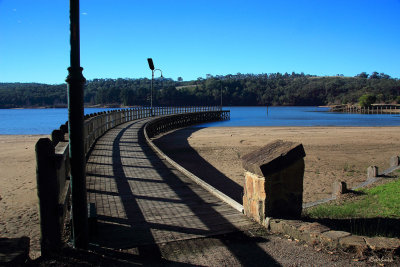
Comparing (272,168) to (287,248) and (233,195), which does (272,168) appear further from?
(233,195)

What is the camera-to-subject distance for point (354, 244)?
373cm

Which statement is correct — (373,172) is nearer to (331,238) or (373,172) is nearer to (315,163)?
(315,163)

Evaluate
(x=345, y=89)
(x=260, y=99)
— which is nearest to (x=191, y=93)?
(x=260, y=99)

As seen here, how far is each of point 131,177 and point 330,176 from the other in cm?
711

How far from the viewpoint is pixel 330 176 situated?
11.8m

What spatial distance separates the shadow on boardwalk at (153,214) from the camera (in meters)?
4.00

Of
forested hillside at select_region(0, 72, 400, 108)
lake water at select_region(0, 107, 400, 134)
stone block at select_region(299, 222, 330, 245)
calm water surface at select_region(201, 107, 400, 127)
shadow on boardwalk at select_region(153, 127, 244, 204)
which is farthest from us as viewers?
forested hillside at select_region(0, 72, 400, 108)

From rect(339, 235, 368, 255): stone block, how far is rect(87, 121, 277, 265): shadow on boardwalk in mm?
802

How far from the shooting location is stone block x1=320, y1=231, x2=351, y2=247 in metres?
3.84

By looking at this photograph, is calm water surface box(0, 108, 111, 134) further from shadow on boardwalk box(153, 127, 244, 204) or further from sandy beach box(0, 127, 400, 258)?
sandy beach box(0, 127, 400, 258)

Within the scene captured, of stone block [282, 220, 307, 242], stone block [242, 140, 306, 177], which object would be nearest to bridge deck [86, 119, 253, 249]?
stone block [282, 220, 307, 242]

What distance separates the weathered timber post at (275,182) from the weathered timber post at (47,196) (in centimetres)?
241

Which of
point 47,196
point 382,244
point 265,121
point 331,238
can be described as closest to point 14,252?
point 47,196

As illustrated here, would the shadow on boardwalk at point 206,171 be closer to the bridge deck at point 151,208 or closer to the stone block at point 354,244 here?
the bridge deck at point 151,208
